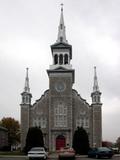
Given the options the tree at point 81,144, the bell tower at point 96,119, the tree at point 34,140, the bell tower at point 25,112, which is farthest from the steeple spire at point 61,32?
the tree at point 34,140

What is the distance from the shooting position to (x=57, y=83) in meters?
79.5

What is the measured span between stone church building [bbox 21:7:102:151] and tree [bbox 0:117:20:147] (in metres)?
49.5

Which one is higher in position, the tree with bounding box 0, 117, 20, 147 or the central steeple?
the central steeple

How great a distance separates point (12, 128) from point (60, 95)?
5436cm

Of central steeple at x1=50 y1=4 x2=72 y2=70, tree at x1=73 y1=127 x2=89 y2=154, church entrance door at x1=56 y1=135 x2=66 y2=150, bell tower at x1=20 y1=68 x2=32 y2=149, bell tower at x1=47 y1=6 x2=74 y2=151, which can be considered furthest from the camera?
central steeple at x1=50 y1=4 x2=72 y2=70

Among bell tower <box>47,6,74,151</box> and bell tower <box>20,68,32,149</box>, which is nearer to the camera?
bell tower <box>47,6,74,151</box>

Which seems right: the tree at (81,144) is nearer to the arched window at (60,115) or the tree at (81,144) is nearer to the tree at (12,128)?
the arched window at (60,115)

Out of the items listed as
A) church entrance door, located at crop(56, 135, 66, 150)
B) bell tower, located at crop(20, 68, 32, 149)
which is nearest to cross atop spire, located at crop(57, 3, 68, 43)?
bell tower, located at crop(20, 68, 32, 149)

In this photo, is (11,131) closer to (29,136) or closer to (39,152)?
(29,136)

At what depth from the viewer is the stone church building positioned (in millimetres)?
77250

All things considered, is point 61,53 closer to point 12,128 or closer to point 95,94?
point 95,94

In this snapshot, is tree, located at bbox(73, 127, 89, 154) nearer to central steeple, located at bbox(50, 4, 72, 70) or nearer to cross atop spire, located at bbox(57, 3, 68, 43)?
central steeple, located at bbox(50, 4, 72, 70)

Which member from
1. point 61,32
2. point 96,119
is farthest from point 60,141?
point 61,32

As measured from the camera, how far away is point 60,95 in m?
78.9
